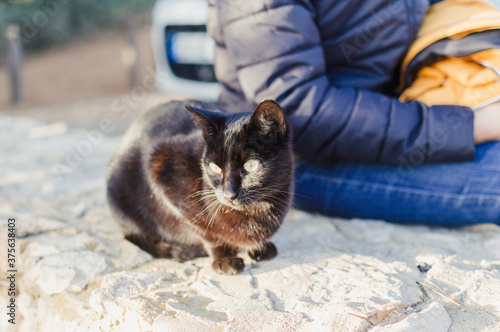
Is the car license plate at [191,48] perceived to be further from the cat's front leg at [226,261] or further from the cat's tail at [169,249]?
the cat's front leg at [226,261]

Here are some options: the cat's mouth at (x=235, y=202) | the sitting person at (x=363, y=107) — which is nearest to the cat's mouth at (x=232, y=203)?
the cat's mouth at (x=235, y=202)

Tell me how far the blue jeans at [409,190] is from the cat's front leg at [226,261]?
57cm

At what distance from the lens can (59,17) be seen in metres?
11.7

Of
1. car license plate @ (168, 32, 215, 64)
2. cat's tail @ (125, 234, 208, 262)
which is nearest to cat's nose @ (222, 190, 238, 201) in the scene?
cat's tail @ (125, 234, 208, 262)

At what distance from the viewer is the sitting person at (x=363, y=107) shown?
5.46 feet

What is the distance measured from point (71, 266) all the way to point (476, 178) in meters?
1.67

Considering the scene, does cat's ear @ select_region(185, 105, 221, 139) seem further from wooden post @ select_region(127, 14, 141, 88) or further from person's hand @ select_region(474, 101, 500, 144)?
wooden post @ select_region(127, 14, 141, 88)

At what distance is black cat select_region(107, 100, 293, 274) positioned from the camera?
4.62 ft

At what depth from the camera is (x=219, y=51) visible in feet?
6.17

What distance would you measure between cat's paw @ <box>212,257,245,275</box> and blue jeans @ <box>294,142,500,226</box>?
1.98 ft

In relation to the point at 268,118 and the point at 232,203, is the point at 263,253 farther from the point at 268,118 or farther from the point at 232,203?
the point at 268,118

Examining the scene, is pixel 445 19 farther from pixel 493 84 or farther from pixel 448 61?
pixel 493 84

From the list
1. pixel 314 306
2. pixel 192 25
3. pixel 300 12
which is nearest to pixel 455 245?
pixel 314 306

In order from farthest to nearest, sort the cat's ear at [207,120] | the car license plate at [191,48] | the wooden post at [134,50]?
the wooden post at [134,50]
the car license plate at [191,48]
the cat's ear at [207,120]
